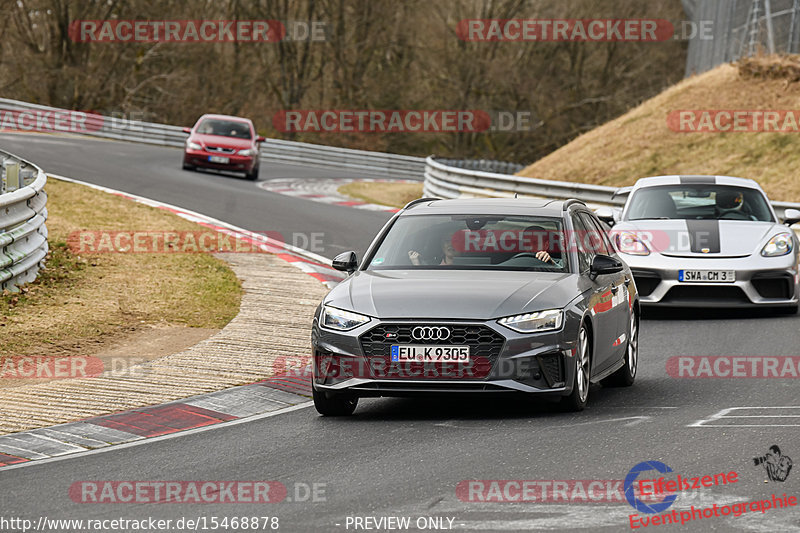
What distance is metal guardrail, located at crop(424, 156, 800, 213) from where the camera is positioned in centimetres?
2339

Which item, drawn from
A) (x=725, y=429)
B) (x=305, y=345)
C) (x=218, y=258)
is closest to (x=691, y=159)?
(x=218, y=258)

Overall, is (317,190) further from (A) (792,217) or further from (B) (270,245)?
(A) (792,217)

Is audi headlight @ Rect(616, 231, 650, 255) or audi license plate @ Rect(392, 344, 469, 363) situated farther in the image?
audi headlight @ Rect(616, 231, 650, 255)

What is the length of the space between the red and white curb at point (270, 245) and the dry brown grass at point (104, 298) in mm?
1136

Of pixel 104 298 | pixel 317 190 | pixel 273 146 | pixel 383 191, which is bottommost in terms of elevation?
pixel 383 191

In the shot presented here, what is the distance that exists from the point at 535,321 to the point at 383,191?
88.7 ft

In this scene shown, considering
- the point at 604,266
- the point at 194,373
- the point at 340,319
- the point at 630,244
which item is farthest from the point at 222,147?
the point at 340,319

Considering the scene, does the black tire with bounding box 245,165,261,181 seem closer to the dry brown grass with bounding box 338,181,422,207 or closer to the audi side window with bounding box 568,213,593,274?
the dry brown grass with bounding box 338,181,422,207

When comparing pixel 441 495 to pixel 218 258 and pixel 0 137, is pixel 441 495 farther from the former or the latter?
pixel 0 137

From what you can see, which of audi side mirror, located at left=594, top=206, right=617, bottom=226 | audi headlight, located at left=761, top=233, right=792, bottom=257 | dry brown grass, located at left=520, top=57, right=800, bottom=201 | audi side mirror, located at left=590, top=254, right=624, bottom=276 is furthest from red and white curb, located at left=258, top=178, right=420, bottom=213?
audi side mirror, located at left=590, top=254, right=624, bottom=276

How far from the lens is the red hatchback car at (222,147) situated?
31375mm

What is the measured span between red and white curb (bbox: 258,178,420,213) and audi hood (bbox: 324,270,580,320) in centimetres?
1729

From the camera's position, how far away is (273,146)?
43.3 meters

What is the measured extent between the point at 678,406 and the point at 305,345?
12.5 ft
